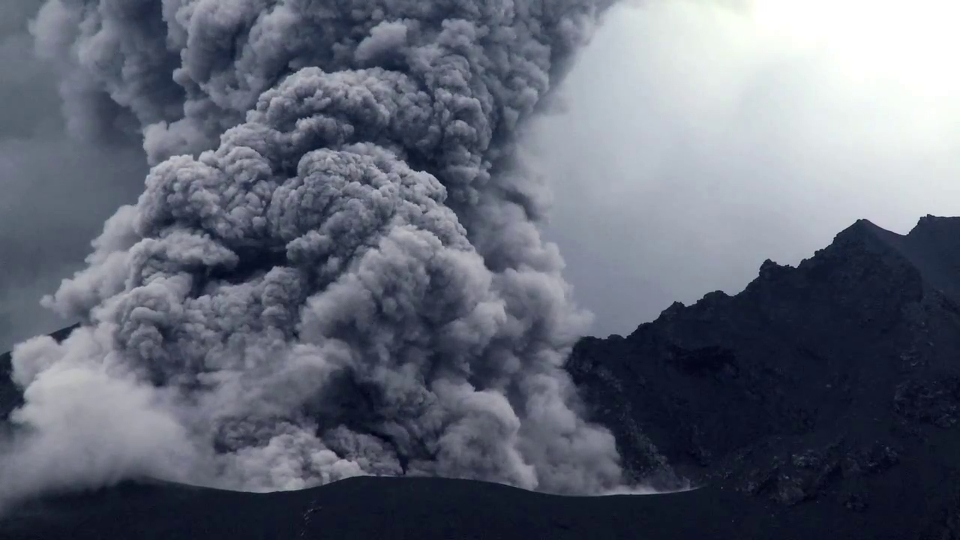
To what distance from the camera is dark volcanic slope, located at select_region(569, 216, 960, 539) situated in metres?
44.3

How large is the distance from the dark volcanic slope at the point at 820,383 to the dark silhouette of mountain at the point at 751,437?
8cm

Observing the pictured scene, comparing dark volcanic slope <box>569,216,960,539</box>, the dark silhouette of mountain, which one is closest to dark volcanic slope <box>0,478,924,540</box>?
the dark silhouette of mountain

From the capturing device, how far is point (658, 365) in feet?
185

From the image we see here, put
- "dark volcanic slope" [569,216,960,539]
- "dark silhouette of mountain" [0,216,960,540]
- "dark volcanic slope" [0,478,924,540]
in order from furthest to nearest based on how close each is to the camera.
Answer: "dark volcanic slope" [569,216,960,539], "dark silhouette of mountain" [0,216,960,540], "dark volcanic slope" [0,478,924,540]

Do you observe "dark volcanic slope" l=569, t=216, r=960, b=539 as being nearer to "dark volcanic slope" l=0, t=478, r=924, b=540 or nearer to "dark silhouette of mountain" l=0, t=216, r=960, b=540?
"dark silhouette of mountain" l=0, t=216, r=960, b=540

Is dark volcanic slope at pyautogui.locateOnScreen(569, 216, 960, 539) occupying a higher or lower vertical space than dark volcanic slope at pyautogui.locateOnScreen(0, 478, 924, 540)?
higher

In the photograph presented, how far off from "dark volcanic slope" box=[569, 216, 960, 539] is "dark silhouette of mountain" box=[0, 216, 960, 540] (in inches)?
3.1

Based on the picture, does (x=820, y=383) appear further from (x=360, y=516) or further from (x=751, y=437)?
(x=360, y=516)

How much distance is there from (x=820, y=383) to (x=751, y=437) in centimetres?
425

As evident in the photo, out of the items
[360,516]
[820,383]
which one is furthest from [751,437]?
[360,516]

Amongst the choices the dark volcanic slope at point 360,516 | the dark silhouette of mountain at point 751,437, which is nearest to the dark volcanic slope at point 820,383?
the dark silhouette of mountain at point 751,437

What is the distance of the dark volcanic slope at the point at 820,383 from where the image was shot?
145 feet

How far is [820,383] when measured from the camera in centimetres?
5197

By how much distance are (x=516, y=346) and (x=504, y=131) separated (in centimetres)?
1041
